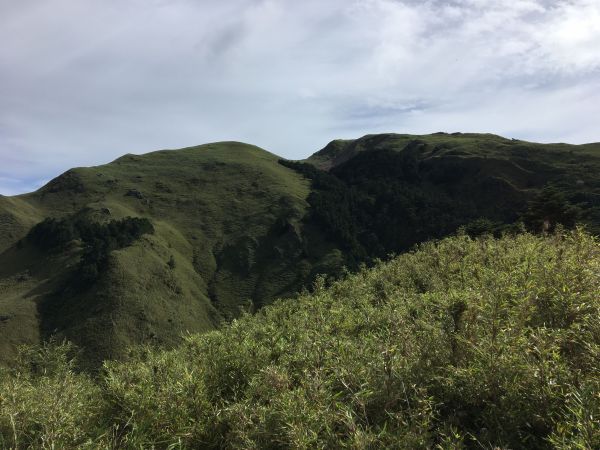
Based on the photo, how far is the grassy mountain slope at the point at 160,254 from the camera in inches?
3698

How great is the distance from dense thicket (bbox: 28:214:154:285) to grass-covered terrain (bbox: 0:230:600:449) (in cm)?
11116

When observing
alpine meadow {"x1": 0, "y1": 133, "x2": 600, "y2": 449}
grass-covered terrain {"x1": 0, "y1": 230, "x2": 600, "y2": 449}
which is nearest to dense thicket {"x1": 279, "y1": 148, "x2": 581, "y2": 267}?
alpine meadow {"x1": 0, "y1": 133, "x2": 600, "y2": 449}

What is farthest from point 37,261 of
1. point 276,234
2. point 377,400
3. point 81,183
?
point 377,400

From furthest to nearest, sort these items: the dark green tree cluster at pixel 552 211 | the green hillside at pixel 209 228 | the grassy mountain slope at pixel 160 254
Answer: the green hillside at pixel 209 228, the grassy mountain slope at pixel 160 254, the dark green tree cluster at pixel 552 211

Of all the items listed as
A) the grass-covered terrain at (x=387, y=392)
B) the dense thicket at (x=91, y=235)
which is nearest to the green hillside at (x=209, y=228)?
the dense thicket at (x=91, y=235)

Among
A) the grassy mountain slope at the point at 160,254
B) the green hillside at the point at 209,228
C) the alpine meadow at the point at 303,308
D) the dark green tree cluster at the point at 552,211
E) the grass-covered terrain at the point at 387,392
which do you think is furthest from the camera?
the green hillside at the point at 209,228

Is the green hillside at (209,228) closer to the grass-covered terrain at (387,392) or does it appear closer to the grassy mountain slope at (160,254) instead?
the grassy mountain slope at (160,254)

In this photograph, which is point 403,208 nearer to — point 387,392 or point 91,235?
point 91,235

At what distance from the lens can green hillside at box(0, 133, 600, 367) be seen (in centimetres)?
9712

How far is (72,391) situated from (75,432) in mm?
1946

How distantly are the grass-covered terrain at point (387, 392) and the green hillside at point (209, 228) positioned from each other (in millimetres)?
70318

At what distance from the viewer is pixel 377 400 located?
245 inches

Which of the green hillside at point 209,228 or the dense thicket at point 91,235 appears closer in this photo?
the green hillside at point 209,228

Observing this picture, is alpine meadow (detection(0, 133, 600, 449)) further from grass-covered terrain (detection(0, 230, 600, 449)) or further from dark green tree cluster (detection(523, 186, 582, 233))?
dark green tree cluster (detection(523, 186, 582, 233))
